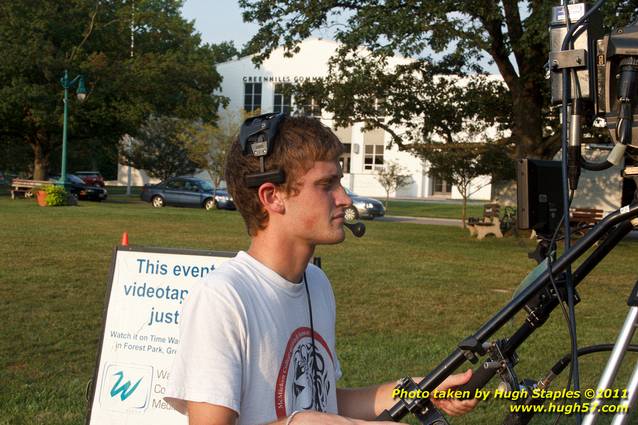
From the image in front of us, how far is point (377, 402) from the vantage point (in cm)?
253

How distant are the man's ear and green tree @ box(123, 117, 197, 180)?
48576 millimetres

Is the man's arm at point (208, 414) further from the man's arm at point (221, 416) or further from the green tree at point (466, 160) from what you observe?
the green tree at point (466, 160)

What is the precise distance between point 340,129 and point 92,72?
23.3 meters

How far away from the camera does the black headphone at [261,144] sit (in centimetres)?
215

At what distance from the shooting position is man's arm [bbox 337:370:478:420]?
92.4 inches

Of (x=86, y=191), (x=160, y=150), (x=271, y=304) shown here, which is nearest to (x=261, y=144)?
(x=271, y=304)

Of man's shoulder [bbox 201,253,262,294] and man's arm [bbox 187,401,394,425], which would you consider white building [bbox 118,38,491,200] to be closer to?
man's shoulder [bbox 201,253,262,294]

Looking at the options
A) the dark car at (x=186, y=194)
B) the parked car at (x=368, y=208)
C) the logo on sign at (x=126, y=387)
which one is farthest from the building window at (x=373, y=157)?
the logo on sign at (x=126, y=387)

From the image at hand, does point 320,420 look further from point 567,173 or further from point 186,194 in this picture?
point 186,194

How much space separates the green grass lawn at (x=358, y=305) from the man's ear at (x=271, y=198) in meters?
2.12

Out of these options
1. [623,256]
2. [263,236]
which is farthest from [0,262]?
[623,256]

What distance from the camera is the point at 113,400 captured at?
430cm

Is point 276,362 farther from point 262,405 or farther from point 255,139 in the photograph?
point 255,139

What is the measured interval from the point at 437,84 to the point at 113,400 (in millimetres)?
20837
